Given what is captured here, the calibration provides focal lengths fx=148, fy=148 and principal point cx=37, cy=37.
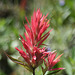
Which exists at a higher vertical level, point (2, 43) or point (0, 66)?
point (2, 43)

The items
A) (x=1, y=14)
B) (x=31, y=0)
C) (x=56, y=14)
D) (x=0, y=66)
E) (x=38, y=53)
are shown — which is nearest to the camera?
(x=38, y=53)

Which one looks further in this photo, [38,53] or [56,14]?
[56,14]

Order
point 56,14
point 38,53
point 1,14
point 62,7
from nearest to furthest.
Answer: point 38,53, point 56,14, point 62,7, point 1,14

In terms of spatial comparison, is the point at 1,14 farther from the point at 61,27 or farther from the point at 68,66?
the point at 68,66

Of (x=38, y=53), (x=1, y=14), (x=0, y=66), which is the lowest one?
(x=0, y=66)

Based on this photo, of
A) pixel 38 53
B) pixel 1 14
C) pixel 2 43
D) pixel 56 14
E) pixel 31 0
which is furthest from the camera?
pixel 31 0

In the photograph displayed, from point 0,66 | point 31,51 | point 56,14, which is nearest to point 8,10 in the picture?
point 0,66

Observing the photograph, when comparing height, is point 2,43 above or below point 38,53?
below

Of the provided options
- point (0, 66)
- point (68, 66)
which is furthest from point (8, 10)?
point (68, 66)

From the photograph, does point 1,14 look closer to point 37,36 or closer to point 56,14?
point 56,14
